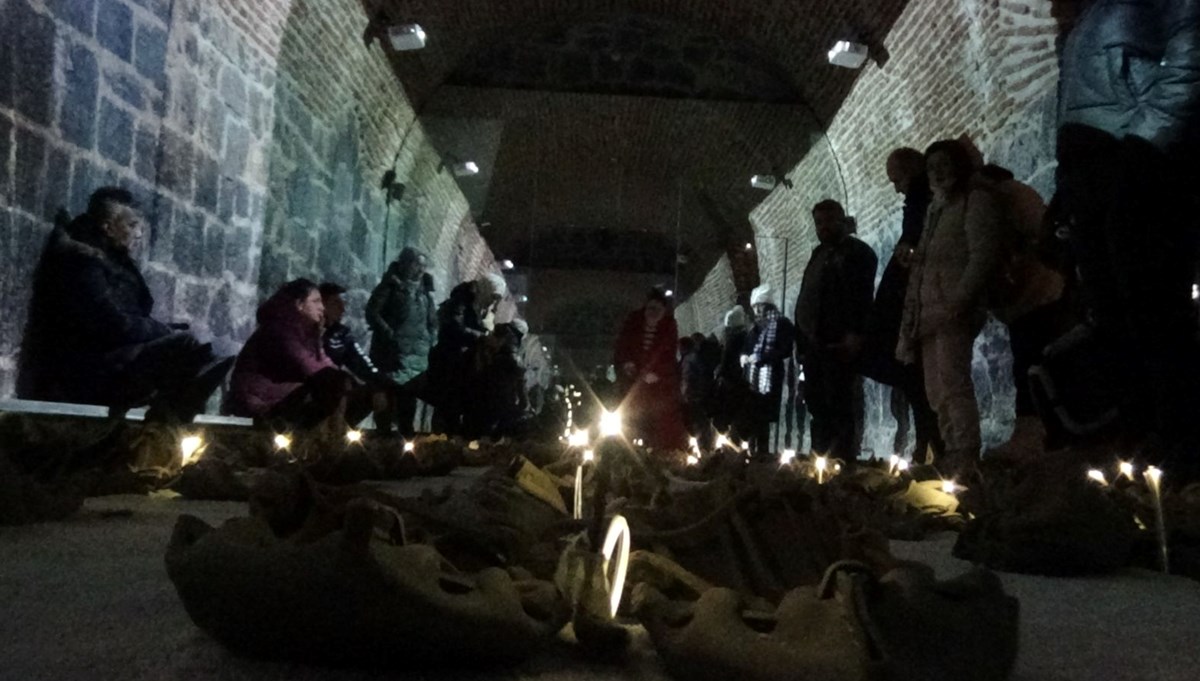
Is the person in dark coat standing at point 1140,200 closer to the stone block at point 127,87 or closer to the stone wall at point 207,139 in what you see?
the stone wall at point 207,139

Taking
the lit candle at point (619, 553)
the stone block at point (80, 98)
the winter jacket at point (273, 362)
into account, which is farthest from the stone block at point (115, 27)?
the lit candle at point (619, 553)

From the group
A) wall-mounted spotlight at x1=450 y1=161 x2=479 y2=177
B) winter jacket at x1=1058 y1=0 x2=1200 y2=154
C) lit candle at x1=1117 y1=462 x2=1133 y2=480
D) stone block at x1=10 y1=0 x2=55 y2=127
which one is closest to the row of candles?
stone block at x1=10 y1=0 x2=55 y2=127

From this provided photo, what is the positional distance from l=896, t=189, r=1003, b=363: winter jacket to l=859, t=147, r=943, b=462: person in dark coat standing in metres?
0.29

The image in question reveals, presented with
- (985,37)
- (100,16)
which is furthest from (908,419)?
(100,16)

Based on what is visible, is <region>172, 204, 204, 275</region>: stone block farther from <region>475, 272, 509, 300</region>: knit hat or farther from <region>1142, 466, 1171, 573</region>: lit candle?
<region>1142, 466, 1171, 573</region>: lit candle

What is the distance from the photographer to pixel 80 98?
14.9 ft

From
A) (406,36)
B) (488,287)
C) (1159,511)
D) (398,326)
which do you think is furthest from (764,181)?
(1159,511)

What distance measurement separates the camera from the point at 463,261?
598 inches

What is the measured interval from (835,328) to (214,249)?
3609 millimetres

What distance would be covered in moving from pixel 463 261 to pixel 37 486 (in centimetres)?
1296

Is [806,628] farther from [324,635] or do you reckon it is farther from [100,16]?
[100,16]

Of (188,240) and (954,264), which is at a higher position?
(188,240)

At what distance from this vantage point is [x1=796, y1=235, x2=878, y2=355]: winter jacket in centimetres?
536

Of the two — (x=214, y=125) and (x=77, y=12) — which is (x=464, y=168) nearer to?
(x=214, y=125)
